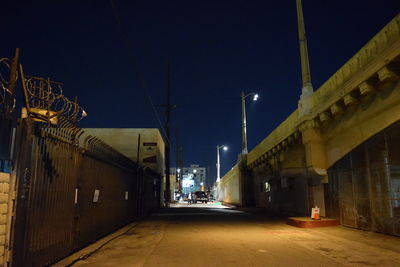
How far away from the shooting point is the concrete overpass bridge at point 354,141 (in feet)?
36.2

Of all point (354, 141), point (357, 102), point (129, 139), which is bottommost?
point (354, 141)

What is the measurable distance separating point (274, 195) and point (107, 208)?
51.3ft

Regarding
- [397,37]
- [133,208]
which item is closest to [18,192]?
[397,37]

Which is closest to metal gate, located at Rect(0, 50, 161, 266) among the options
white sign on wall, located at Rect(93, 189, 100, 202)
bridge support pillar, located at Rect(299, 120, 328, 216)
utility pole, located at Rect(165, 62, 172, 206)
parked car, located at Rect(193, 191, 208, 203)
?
white sign on wall, located at Rect(93, 189, 100, 202)

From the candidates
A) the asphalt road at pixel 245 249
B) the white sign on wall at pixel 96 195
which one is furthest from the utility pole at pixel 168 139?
the white sign on wall at pixel 96 195

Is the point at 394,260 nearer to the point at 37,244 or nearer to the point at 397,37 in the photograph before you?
the point at 397,37

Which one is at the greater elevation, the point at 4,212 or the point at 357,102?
the point at 357,102

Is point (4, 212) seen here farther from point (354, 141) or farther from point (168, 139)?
point (168, 139)

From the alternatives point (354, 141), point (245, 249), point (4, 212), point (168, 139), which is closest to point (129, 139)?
point (168, 139)

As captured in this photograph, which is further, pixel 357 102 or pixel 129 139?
pixel 129 139

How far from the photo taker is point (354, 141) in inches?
530

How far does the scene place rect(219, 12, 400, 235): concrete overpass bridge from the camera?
36.2 ft

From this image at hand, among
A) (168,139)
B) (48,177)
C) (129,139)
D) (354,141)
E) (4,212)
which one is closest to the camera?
(4,212)

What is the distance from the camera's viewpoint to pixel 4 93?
559 centimetres
